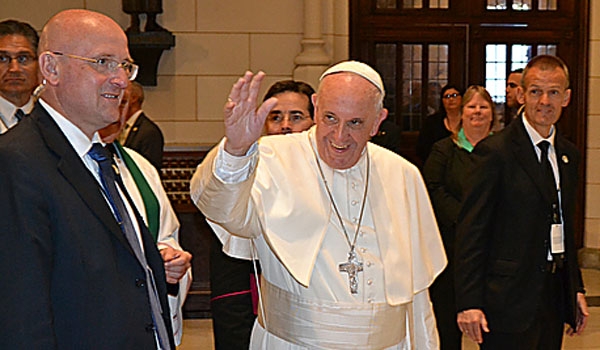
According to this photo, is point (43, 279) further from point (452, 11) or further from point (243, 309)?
point (452, 11)

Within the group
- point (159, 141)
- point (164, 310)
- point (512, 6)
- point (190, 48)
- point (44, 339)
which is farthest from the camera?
point (512, 6)

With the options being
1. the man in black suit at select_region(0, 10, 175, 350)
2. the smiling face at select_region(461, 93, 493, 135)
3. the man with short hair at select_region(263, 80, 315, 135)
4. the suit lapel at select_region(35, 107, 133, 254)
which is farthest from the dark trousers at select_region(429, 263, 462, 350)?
the suit lapel at select_region(35, 107, 133, 254)

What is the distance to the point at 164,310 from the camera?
8.14 ft

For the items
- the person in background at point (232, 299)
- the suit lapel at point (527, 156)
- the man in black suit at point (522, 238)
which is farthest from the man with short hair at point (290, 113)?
the suit lapel at point (527, 156)

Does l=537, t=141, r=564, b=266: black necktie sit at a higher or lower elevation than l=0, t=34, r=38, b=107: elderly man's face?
lower

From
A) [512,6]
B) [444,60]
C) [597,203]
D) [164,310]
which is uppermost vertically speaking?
[512,6]

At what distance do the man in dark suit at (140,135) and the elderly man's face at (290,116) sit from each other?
2844mm

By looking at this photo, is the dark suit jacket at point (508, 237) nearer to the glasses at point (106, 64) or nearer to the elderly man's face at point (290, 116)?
the elderly man's face at point (290, 116)

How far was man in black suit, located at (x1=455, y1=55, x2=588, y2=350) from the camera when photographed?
379 cm

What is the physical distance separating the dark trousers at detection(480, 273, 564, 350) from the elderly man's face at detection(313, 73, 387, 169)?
4.62 ft

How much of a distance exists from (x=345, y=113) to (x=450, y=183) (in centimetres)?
270

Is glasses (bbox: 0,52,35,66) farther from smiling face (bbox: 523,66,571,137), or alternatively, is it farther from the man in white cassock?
smiling face (bbox: 523,66,571,137)

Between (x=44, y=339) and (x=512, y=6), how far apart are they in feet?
25.8

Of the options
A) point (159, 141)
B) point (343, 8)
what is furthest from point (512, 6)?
point (159, 141)
